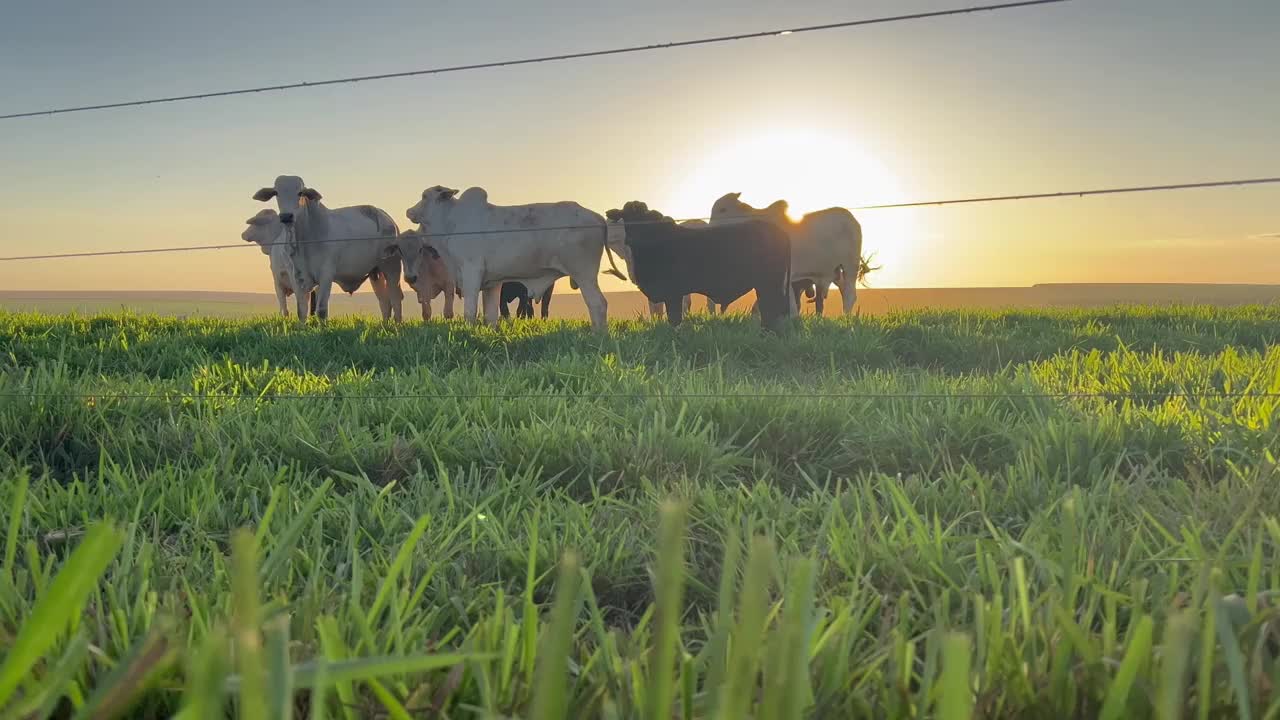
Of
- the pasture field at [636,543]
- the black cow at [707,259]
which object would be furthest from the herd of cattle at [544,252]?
the pasture field at [636,543]

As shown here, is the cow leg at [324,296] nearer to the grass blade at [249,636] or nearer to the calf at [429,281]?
the calf at [429,281]

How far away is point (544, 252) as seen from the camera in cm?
890

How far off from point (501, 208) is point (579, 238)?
Answer: 3.47ft

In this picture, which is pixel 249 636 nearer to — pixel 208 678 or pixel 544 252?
pixel 208 678

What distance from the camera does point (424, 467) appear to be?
273cm

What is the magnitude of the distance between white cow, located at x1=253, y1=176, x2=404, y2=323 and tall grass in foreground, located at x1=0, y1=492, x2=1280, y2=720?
8381 mm

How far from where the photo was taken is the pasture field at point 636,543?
752mm

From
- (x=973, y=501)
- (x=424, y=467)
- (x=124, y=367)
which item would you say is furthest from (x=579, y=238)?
(x=973, y=501)

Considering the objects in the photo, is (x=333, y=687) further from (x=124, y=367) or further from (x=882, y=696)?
(x=124, y=367)

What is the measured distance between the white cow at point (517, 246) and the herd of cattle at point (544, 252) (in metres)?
0.01

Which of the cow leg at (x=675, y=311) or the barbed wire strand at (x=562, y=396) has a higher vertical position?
the cow leg at (x=675, y=311)

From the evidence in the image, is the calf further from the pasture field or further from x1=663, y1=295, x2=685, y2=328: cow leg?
the pasture field

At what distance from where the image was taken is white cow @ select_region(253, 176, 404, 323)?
9680mm

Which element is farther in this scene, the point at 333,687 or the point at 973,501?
the point at 973,501
